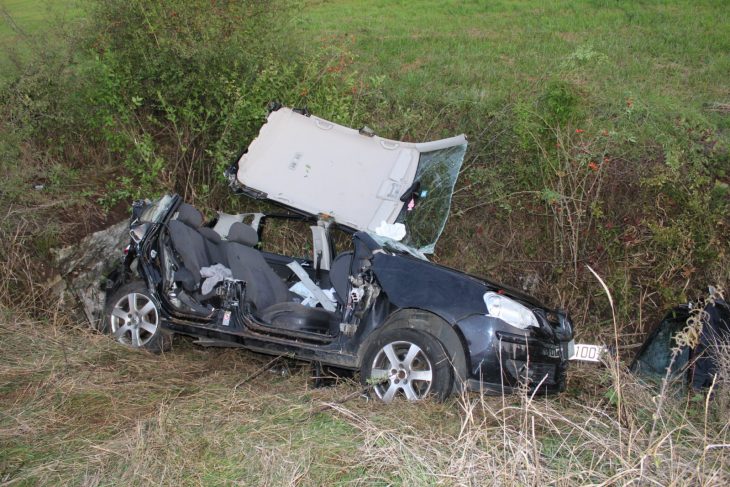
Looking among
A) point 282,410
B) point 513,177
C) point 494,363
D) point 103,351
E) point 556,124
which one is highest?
point 556,124

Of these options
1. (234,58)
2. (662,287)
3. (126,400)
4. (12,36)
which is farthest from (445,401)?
(12,36)

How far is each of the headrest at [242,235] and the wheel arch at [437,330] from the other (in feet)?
6.01

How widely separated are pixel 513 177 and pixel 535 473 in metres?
6.22

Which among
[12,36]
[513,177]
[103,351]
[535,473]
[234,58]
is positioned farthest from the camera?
[12,36]

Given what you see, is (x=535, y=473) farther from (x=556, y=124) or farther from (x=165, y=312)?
(x=556, y=124)

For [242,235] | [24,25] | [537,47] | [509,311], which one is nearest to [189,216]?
[242,235]

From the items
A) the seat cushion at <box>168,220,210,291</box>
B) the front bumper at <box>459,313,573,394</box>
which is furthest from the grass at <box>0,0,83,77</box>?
the front bumper at <box>459,313,573,394</box>

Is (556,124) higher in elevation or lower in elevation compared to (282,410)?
higher

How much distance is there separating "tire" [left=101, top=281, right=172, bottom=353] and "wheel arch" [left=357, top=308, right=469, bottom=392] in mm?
2247

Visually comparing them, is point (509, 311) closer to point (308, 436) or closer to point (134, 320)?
point (308, 436)

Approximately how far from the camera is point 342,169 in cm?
860

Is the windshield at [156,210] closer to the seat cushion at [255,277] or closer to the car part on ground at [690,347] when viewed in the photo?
the seat cushion at [255,277]

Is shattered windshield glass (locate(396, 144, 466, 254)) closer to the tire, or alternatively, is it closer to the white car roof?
the white car roof

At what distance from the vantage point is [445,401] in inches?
217
